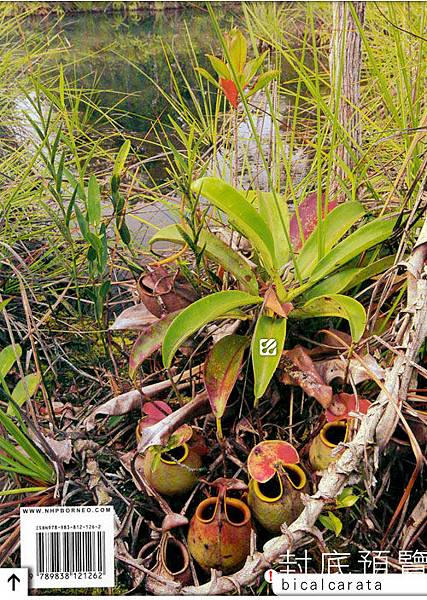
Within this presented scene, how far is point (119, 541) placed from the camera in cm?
68

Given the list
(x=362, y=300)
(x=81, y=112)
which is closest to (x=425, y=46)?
(x=362, y=300)

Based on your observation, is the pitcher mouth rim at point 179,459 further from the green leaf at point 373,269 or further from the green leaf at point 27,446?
the green leaf at point 373,269

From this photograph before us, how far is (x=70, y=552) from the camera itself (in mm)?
655

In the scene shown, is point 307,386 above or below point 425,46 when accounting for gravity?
below

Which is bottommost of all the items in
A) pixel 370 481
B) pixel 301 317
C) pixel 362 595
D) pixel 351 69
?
pixel 362 595

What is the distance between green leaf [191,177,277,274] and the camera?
764 mm

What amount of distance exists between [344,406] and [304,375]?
0.07 metres

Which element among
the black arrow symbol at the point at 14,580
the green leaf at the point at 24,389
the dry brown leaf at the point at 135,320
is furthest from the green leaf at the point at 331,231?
the black arrow symbol at the point at 14,580

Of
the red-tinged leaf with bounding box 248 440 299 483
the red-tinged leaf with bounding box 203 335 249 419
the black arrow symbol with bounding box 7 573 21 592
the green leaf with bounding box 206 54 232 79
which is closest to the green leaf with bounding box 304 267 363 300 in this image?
the red-tinged leaf with bounding box 203 335 249 419

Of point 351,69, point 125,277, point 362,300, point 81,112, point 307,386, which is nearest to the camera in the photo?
point 307,386

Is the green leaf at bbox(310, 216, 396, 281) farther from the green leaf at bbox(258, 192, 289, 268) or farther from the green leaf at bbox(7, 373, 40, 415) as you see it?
the green leaf at bbox(7, 373, 40, 415)

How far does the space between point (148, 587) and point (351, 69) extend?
2.85ft

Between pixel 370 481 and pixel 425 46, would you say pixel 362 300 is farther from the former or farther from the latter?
pixel 425 46

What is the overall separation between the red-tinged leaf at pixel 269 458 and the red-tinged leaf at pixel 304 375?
0.27 ft
